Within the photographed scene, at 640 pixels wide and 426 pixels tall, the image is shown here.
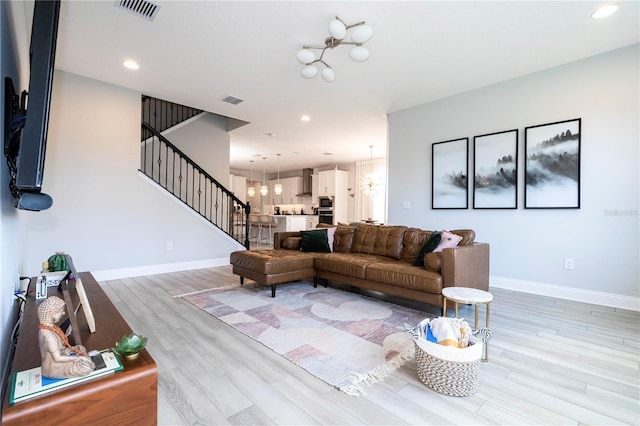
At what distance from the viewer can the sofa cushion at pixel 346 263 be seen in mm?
3449

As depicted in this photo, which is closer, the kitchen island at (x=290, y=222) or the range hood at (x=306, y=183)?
the kitchen island at (x=290, y=222)

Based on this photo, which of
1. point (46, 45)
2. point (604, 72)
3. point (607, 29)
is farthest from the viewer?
point (604, 72)

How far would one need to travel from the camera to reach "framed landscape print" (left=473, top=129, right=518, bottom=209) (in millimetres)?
4027

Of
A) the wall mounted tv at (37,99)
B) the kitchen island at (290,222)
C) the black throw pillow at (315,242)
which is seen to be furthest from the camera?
the kitchen island at (290,222)

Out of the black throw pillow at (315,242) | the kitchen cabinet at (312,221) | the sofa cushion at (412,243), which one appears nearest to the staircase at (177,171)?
the black throw pillow at (315,242)

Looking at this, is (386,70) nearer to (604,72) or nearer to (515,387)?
(604,72)

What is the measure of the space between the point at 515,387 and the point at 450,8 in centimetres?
298

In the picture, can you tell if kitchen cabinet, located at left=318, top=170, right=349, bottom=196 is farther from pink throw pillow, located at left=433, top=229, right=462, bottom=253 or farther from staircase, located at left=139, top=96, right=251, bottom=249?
pink throw pillow, located at left=433, top=229, right=462, bottom=253

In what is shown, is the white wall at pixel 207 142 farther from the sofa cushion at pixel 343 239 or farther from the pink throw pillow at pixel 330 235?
the sofa cushion at pixel 343 239

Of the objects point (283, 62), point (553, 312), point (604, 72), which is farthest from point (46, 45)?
point (604, 72)

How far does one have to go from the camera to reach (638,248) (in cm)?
320

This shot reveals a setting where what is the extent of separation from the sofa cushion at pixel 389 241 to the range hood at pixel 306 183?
7414 millimetres

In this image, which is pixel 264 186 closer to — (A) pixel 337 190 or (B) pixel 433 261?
(A) pixel 337 190

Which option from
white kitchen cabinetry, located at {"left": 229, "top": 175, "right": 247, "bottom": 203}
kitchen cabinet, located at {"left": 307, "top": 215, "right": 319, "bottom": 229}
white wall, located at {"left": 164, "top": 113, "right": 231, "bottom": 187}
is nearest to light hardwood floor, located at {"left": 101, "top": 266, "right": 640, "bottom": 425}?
white wall, located at {"left": 164, "top": 113, "right": 231, "bottom": 187}
